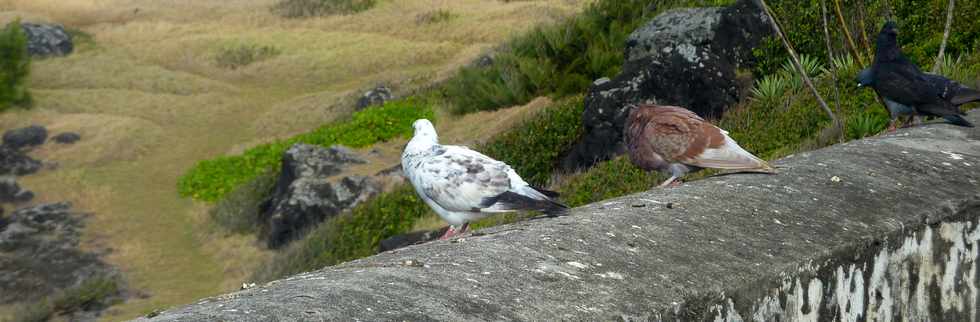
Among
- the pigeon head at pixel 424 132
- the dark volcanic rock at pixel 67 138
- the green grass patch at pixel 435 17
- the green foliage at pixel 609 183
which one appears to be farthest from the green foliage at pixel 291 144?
the pigeon head at pixel 424 132

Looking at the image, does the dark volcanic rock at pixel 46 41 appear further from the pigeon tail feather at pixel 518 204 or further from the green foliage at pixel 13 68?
the pigeon tail feather at pixel 518 204

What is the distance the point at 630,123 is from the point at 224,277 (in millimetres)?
18679

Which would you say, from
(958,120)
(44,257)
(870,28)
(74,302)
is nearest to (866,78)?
(958,120)

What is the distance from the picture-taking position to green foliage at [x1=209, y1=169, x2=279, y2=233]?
2662 centimetres

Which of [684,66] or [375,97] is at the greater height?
[684,66]

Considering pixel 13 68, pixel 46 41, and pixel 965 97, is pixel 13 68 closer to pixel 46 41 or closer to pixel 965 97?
pixel 46 41

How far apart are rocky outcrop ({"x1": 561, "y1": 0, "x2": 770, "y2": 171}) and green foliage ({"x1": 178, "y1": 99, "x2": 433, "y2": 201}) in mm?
12678

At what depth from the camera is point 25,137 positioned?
36.2m

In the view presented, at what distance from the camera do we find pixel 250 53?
47531 mm

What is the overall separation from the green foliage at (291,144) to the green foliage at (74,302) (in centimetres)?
747

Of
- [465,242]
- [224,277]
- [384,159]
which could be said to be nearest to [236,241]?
[224,277]

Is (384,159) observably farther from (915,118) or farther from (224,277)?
(915,118)

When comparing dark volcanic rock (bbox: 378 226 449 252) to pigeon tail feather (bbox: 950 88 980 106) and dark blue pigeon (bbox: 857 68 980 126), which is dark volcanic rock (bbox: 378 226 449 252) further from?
pigeon tail feather (bbox: 950 88 980 106)

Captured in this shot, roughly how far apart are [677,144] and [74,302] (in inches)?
714
